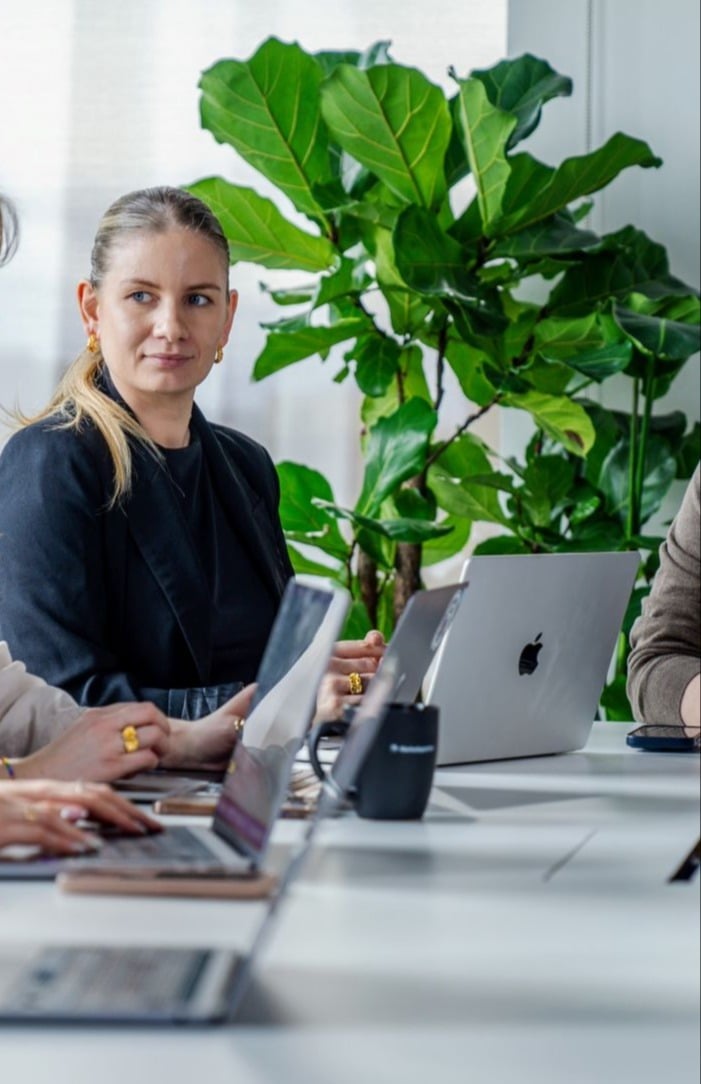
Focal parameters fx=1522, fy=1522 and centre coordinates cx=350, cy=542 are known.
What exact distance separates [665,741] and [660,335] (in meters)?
1.65

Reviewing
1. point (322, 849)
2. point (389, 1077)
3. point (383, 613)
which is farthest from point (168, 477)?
point (389, 1077)

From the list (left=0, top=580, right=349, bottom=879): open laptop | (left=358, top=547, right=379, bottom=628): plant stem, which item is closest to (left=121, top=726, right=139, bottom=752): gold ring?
(left=0, top=580, right=349, bottom=879): open laptop

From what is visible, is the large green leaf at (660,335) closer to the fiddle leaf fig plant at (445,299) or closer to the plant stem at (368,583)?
the fiddle leaf fig plant at (445,299)

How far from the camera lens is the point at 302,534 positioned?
3.51 meters

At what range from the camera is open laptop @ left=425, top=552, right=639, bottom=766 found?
1.52m

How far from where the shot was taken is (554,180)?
3.27 m

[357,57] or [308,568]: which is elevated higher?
[357,57]

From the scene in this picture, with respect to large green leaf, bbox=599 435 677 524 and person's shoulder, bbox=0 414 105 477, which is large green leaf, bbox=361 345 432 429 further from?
person's shoulder, bbox=0 414 105 477

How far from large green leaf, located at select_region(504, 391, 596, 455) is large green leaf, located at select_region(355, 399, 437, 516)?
30cm

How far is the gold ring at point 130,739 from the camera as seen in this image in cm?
148

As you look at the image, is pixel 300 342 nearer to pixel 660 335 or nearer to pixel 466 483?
pixel 466 483

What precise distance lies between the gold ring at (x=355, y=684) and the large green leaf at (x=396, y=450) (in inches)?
56.1

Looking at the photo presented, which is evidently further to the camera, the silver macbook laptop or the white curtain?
the white curtain

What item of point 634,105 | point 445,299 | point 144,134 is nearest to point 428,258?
point 445,299
